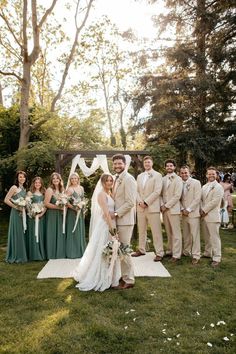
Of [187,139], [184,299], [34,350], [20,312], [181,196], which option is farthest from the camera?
[187,139]

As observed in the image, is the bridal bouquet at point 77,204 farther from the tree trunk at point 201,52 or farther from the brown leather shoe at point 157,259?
Answer: the tree trunk at point 201,52

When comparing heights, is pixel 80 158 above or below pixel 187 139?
below

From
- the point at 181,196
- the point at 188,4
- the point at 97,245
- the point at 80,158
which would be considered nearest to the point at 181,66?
the point at 188,4

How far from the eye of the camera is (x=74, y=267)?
6605mm

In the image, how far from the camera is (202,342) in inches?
145

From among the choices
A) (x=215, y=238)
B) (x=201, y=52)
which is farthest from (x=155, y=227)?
(x=201, y=52)

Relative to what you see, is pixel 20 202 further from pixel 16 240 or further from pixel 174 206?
pixel 174 206

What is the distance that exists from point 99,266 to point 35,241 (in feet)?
7.68

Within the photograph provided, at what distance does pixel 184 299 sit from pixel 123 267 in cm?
101

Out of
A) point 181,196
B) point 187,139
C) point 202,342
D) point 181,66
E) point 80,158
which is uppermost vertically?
point 181,66

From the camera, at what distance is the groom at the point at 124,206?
5.16 metres

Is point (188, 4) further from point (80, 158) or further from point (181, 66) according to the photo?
point (80, 158)

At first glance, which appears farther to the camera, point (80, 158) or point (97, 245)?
point (80, 158)

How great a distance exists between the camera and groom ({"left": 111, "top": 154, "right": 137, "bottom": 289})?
516cm
